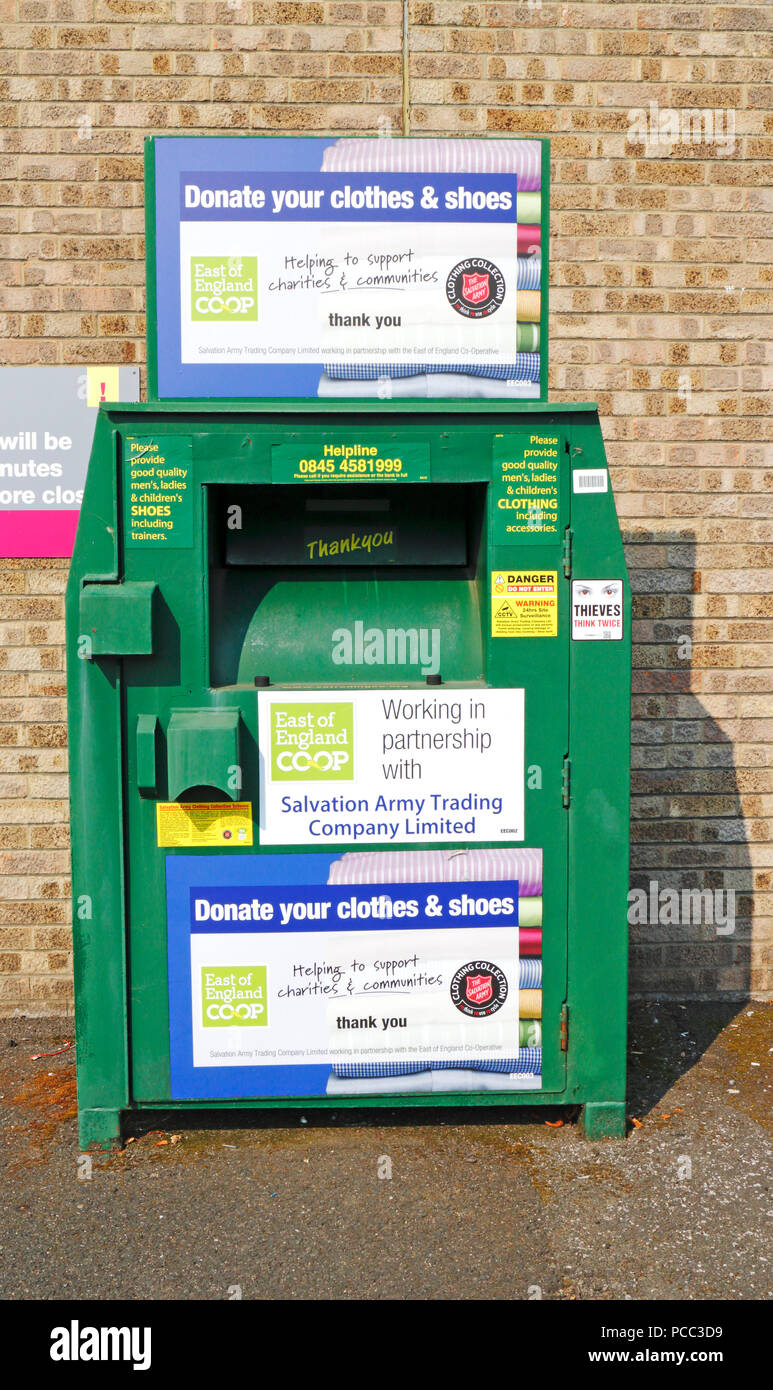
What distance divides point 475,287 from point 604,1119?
8.64 feet

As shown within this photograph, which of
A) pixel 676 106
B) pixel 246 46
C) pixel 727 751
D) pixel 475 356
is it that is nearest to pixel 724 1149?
pixel 727 751

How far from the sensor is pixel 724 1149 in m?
3.36

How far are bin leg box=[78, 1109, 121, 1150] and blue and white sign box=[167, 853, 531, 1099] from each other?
9.0 inches

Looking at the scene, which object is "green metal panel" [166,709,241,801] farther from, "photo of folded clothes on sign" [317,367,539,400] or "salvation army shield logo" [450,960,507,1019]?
"photo of folded clothes on sign" [317,367,539,400]

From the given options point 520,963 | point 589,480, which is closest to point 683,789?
point 520,963

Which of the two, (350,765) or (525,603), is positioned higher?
(525,603)

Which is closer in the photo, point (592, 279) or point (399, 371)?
point (399, 371)

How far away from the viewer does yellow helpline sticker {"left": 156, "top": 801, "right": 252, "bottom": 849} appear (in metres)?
3.18

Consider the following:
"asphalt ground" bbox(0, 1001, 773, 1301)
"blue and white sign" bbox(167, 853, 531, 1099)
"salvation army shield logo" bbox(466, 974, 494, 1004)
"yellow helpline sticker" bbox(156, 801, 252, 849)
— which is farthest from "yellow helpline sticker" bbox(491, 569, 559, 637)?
"asphalt ground" bbox(0, 1001, 773, 1301)

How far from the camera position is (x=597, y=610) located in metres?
3.20

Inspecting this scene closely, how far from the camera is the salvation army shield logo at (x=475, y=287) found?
329cm

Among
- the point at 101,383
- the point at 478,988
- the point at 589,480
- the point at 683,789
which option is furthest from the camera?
the point at 683,789

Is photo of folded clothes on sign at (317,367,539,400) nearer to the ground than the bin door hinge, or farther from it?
farther from it

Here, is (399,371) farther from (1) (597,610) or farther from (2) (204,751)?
(2) (204,751)
